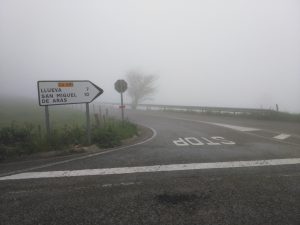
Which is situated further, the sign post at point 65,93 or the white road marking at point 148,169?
the sign post at point 65,93

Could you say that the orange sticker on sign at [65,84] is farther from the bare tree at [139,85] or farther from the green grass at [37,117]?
the bare tree at [139,85]

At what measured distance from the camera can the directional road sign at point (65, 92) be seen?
371 inches

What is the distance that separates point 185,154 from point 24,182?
447cm

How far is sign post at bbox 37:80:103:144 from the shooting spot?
9.41 m

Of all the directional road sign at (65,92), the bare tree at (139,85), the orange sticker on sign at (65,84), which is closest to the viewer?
the directional road sign at (65,92)

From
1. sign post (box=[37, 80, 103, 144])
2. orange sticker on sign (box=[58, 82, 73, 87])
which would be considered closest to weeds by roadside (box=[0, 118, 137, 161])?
sign post (box=[37, 80, 103, 144])

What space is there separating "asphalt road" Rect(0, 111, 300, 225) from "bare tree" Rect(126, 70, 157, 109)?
4040 centimetres

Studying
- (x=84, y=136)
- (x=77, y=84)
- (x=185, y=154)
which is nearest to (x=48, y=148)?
(x=84, y=136)

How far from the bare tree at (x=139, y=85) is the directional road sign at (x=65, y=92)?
123ft

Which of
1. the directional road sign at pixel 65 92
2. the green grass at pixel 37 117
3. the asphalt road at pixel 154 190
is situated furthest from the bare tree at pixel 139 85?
the asphalt road at pixel 154 190

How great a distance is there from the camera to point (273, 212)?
3.95m

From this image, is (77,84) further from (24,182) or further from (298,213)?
(298,213)

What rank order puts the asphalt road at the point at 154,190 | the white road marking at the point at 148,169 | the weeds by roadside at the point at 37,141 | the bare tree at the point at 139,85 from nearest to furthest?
the asphalt road at the point at 154,190, the white road marking at the point at 148,169, the weeds by roadside at the point at 37,141, the bare tree at the point at 139,85

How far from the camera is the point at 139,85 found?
47.8m
